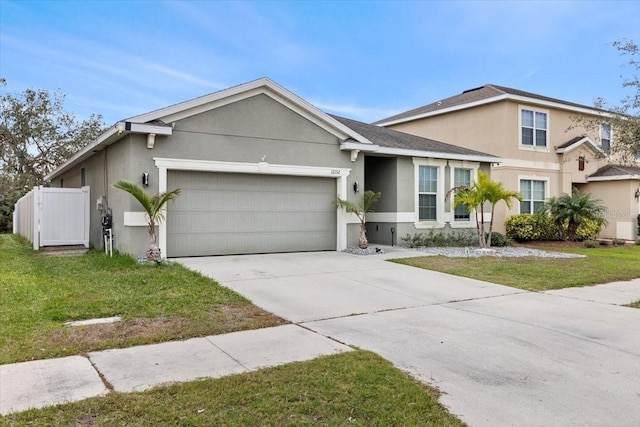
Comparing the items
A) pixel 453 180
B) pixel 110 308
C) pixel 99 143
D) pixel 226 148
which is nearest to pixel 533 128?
pixel 453 180

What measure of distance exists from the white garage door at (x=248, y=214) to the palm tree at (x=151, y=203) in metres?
0.74

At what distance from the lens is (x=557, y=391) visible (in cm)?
394

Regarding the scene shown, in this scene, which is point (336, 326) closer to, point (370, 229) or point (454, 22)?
point (370, 229)

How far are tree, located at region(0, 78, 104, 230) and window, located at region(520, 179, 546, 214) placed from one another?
90.7ft

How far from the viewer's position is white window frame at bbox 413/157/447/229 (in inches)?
604

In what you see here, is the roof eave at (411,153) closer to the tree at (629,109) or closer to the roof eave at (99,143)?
the tree at (629,109)

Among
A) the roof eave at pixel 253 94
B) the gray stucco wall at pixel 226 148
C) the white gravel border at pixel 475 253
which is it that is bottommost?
the white gravel border at pixel 475 253

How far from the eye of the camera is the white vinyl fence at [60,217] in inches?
543

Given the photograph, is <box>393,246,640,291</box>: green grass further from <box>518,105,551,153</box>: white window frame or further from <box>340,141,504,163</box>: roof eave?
<box>518,105,551,153</box>: white window frame

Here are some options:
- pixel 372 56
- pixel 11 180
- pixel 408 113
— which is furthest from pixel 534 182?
pixel 11 180

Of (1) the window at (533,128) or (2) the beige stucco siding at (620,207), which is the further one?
(2) the beige stucco siding at (620,207)

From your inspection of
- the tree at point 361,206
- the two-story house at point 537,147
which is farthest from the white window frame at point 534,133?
the tree at point 361,206

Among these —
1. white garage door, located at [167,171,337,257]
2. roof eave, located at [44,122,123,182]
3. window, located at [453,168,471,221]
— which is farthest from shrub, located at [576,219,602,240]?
roof eave, located at [44,122,123,182]

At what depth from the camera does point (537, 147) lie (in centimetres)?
2033
